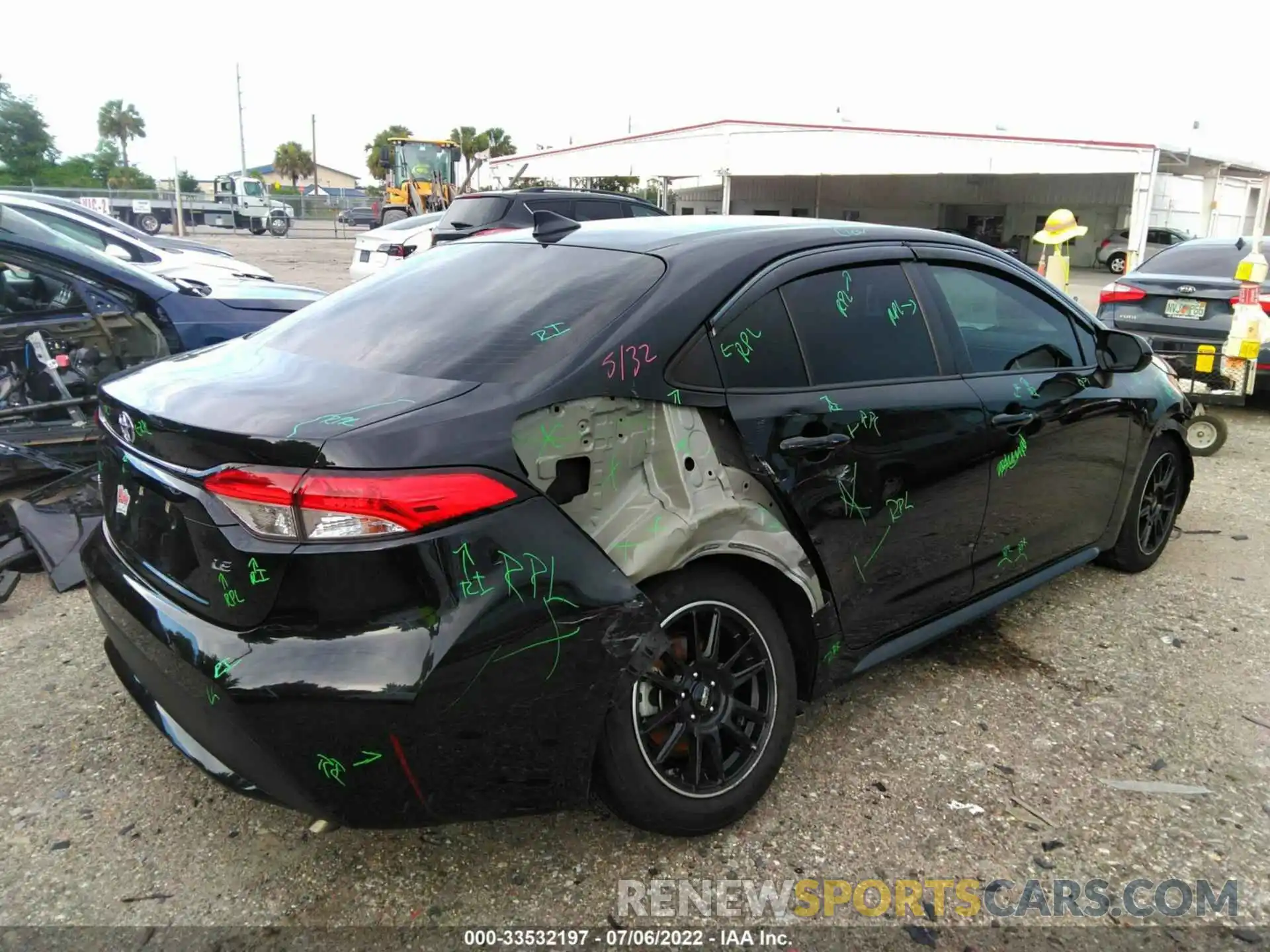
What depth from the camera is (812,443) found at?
2734 millimetres

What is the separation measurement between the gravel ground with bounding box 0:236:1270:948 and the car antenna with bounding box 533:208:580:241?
73.6 inches

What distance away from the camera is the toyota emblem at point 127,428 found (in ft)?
7.92

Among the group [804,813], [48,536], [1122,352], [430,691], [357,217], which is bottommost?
[804,813]

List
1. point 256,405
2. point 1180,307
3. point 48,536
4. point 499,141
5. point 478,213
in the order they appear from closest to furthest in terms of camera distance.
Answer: point 256,405 < point 48,536 < point 1180,307 < point 478,213 < point 499,141

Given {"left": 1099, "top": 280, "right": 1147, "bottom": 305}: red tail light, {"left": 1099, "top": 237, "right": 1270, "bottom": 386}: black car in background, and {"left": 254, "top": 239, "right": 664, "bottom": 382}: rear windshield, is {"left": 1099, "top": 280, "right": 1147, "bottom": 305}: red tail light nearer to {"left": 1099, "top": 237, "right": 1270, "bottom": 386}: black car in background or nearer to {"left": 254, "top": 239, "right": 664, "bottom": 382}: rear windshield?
{"left": 1099, "top": 237, "right": 1270, "bottom": 386}: black car in background

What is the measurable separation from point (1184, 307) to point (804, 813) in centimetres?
717

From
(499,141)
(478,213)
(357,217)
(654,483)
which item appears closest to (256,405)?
(654,483)

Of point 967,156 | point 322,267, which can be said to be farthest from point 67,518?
point 967,156

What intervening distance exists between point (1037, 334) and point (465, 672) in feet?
9.52

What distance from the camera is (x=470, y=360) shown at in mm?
2400

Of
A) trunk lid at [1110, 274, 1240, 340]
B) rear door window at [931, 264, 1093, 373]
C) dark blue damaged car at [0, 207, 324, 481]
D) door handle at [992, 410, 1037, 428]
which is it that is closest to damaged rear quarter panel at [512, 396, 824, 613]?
door handle at [992, 410, 1037, 428]

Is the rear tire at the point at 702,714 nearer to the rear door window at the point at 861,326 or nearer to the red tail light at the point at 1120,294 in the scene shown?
the rear door window at the point at 861,326

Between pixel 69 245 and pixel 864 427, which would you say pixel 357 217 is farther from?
pixel 864 427

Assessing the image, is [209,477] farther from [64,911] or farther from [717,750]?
[717,750]
